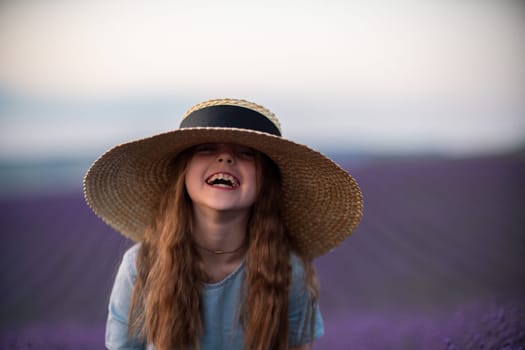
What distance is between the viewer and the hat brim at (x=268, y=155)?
1.26 m

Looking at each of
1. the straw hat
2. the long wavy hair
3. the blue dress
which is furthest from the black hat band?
the blue dress

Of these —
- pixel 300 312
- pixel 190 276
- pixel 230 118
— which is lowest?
pixel 300 312

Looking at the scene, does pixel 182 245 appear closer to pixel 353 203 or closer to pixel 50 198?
pixel 353 203

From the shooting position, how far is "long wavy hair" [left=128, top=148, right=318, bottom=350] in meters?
1.39

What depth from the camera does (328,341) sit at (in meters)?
2.16

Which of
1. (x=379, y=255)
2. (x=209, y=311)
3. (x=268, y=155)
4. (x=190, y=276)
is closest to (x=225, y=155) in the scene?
(x=268, y=155)

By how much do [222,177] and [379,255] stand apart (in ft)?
5.49

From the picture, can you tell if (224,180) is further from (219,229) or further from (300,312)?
(300,312)

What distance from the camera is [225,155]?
1313mm

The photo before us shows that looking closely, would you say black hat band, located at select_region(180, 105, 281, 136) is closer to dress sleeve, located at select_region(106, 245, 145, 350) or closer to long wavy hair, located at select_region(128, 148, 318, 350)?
long wavy hair, located at select_region(128, 148, 318, 350)

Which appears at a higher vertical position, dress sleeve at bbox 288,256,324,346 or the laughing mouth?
the laughing mouth

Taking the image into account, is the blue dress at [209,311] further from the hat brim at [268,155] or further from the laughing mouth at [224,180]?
the laughing mouth at [224,180]

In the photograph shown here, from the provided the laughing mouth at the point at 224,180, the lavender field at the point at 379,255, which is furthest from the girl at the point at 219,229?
the lavender field at the point at 379,255

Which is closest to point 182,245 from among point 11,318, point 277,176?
point 277,176
